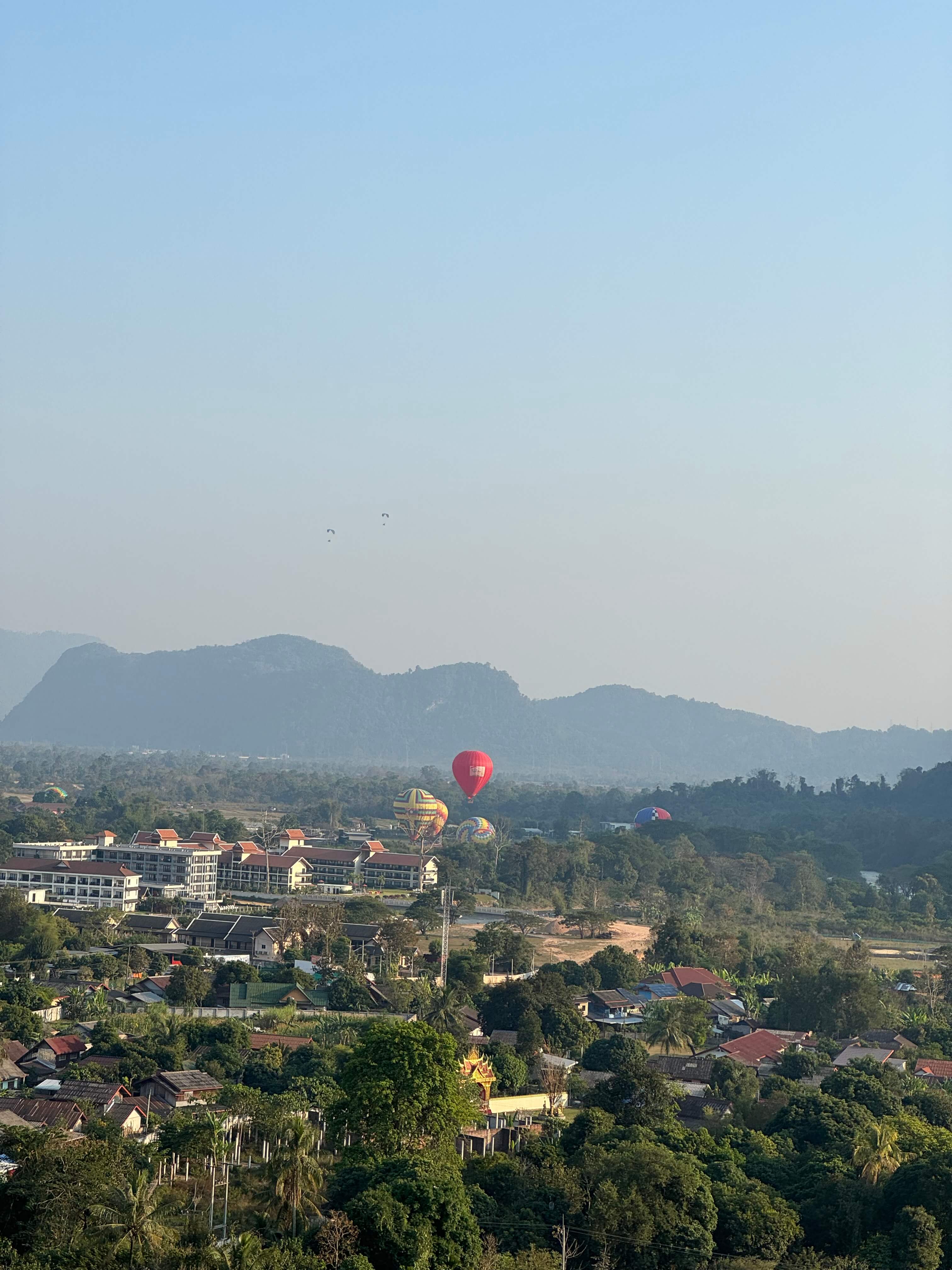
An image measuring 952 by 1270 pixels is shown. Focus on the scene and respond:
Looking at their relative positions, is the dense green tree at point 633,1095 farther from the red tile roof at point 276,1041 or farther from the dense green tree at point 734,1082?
the red tile roof at point 276,1041

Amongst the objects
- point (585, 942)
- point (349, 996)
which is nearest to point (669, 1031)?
point (349, 996)

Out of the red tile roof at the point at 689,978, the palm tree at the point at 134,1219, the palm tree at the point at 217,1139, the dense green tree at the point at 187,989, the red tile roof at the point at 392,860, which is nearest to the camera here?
the palm tree at the point at 134,1219

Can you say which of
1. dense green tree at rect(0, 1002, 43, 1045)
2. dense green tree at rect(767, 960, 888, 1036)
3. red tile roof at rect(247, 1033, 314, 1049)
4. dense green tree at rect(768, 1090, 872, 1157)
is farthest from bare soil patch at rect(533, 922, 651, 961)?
dense green tree at rect(768, 1090, 872, 1157)

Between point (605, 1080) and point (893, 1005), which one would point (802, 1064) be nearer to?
point (605, 1080)

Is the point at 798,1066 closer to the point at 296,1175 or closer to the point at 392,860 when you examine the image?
the point at 296,1175

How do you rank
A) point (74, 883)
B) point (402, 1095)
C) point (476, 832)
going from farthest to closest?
point (476, 832) → point (74, 883) → point (402, 1095)

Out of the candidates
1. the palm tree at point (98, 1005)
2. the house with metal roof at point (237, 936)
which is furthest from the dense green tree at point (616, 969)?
the palm tree at point (98, 1005)
